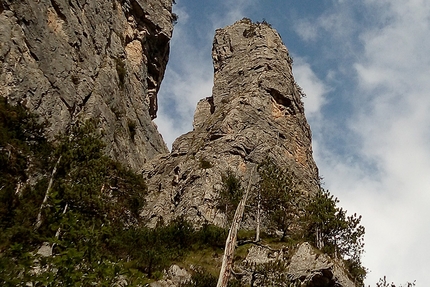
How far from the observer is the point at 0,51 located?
105ft

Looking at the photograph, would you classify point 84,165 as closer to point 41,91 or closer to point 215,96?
point 41,91

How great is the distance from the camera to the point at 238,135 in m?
47.8

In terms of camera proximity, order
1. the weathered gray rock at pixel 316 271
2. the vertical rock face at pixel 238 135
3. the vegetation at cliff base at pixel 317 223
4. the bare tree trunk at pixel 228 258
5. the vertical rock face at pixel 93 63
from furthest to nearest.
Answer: the vertical rock face at pixel 238 135 → the vertical rock face at pixel 93 63 → the vegetation at cliff base at pixel 317 223 → the weathered gray rock at pixel 316 271 → the bare tree trunk at pixel 228 258

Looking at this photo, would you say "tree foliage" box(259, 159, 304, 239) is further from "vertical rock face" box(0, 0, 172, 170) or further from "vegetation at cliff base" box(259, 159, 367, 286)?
"vertical rock face" box(0, 0, 172, 170)

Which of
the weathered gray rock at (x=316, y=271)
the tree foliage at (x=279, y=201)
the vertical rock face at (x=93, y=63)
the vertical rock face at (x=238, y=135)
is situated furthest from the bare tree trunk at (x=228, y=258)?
the vertical rock face at (x=238, y=135)

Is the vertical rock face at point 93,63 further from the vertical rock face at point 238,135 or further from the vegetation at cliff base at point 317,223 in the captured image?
the vegetation at cliff base at point 317,223

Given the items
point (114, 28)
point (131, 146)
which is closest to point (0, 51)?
point (131, 146)

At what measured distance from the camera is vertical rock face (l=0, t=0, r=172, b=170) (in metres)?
33.9

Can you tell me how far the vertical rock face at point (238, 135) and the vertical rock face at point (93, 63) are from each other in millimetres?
5708

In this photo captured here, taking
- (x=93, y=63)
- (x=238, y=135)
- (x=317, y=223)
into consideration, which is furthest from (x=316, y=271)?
(x=93, y=63)

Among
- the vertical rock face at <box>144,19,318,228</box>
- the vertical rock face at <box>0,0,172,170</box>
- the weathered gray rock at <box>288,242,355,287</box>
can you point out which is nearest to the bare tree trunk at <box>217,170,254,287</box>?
the weathered gray rock at <box>288,242,355,287</box>

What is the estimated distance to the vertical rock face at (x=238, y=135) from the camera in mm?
42125

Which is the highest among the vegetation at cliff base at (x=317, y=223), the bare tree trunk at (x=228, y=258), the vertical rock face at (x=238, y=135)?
the vertical rock face at (x=238, y=135)

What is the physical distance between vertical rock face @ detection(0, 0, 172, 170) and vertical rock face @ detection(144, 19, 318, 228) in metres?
5.71
